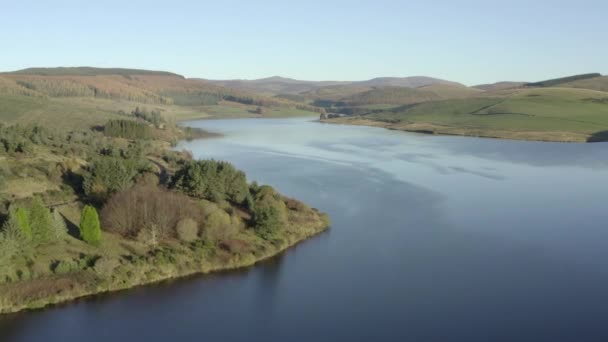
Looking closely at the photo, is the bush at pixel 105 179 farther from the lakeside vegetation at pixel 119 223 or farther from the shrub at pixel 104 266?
the shrub at pixel 104 266

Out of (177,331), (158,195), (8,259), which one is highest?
(158,195)

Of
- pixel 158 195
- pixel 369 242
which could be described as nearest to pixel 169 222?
pixel 158 195

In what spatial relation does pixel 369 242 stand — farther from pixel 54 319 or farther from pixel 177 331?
pixel 54 319

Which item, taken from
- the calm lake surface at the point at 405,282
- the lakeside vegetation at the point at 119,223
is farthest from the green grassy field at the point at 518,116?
the lakeside vegetation at the point at 119,223

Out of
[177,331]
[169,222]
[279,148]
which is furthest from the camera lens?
[279,148]

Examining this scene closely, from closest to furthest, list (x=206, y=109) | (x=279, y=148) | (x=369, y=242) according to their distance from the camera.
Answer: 1. (x=369, y=242)
2. (x=279, y=148)
3. (x=206, y=109)

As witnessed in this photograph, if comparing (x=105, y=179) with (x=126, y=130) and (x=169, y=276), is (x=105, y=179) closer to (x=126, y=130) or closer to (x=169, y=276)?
(x=169, y=276)

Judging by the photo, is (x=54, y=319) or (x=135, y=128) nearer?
(x=54, y=319)

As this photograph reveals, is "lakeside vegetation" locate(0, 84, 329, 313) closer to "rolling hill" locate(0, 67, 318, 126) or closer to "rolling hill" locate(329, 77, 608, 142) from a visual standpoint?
"rolling hill" locate(0, 67, 318, 126)
